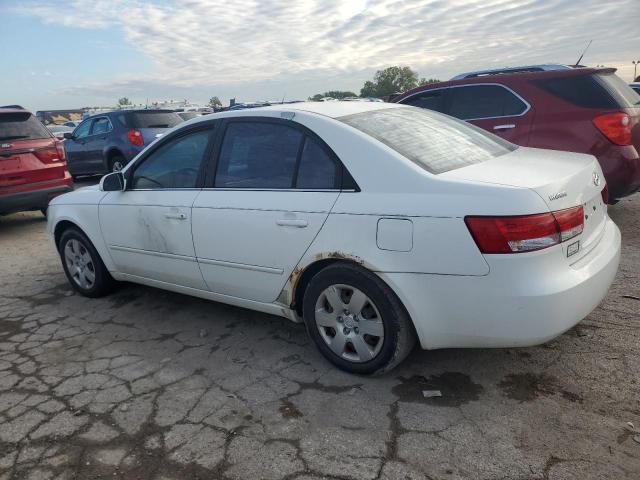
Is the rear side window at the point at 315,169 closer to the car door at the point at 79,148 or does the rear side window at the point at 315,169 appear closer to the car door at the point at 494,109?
Result: the car door at the point at 494,109

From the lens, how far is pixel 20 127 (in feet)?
25.1

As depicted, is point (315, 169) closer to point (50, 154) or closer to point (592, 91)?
point (592, 91)

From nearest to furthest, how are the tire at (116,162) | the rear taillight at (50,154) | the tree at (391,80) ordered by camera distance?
the rear taillight at (50,154) < the tire at (116,162) < the tree at (391,80)

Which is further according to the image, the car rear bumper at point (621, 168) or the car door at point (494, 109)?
the car door at point (494, 109)

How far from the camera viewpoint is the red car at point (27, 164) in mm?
7270

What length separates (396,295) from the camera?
281cm

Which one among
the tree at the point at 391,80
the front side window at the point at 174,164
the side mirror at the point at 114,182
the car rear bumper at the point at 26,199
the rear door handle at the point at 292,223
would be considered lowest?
the car rear bumper at the point at 26,199

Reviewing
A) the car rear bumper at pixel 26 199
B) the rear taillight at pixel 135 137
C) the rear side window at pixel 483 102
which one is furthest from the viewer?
the rear taillight at pixel 135 137

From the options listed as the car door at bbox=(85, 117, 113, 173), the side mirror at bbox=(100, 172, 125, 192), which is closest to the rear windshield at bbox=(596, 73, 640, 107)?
the side mirror at bbox=(100, 172, 125, 192)

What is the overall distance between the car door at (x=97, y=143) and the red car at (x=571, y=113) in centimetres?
848

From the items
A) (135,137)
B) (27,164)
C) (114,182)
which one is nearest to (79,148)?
(135,137)

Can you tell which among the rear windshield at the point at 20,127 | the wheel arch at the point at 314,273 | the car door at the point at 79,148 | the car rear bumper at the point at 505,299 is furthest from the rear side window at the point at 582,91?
the car door at the point at 79,148

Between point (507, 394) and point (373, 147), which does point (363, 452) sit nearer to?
point (507, 394)

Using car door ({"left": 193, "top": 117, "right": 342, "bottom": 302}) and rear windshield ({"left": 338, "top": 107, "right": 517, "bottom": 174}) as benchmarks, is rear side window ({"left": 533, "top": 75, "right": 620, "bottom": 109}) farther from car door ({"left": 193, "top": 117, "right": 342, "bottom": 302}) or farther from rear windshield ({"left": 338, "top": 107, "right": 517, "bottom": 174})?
car door ({"left": 193, "top": 117, "right": 342, "bottom": 302})
